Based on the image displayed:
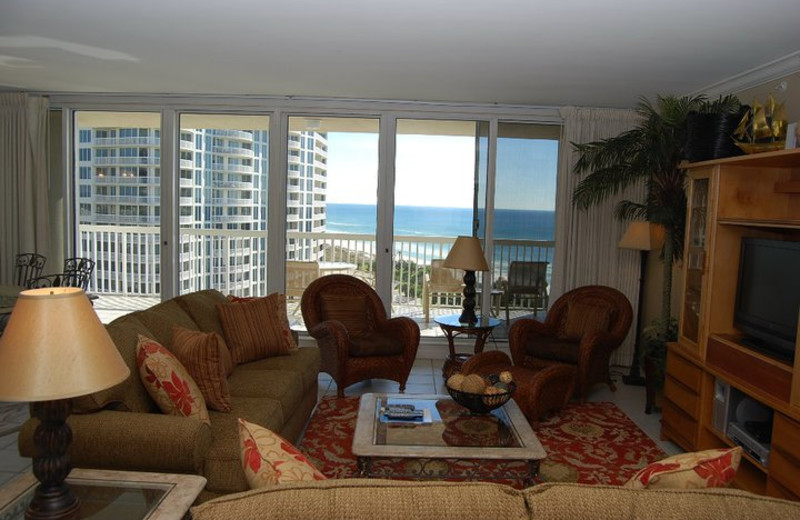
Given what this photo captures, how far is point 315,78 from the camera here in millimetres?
4918

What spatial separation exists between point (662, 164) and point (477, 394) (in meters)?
2.66

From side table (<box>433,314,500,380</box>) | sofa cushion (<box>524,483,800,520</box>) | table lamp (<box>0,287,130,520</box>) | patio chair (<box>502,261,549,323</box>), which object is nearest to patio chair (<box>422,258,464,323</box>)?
patio chair (<box>502,261,549,323</box>)

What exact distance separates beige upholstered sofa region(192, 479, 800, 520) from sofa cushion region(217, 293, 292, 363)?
103 inches

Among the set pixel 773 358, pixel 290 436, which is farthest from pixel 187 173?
pixel 773 358

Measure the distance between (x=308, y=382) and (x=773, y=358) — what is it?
266 centimetres

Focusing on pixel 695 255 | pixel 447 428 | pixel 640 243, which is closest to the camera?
pixel 447 428

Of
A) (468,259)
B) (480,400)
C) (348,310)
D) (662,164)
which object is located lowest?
(480,400)

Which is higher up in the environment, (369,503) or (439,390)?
(369,503)

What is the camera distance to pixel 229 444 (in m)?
2.53

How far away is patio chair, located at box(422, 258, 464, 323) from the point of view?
Answer: 6.50 metres

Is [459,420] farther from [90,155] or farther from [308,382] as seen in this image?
[90,155]

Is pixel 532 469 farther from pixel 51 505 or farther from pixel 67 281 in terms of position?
pixel 67 281

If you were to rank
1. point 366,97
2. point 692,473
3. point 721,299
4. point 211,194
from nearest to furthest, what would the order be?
1. point 692,473
2. point 721,299
3. point 366,97
4. point 211,194

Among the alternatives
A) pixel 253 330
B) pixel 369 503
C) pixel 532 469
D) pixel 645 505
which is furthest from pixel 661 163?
pixel 369 503
